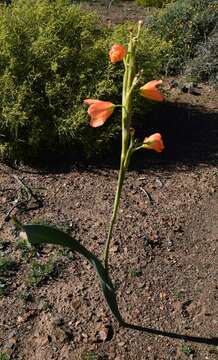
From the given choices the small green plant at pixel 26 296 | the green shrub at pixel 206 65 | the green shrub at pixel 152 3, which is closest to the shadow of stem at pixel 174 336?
the small green plant at pixel 26 296

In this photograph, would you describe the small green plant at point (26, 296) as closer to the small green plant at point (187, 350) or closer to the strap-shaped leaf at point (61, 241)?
the strap-shaped leaf at point (61, 241)

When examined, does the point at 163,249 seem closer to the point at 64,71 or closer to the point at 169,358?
the point at 169,358

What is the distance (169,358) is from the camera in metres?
2.97

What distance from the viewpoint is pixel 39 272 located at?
3.41 metres

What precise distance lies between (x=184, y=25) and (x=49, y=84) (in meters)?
3.02

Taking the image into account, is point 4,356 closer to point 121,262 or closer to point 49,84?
point 121,262

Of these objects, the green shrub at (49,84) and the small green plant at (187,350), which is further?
the green shrub at (49,84)

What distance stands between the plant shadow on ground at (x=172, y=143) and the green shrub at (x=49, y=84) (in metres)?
0.11

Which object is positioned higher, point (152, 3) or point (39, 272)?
point (39, 272)

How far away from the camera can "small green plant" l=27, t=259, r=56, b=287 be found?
3.35 m

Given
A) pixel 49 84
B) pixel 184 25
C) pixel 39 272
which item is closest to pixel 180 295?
pixel 39 272

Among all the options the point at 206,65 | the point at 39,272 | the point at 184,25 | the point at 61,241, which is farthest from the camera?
the point at 184,25

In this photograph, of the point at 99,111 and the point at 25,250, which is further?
the point at 25,250

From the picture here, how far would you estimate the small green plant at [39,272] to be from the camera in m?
3.35
